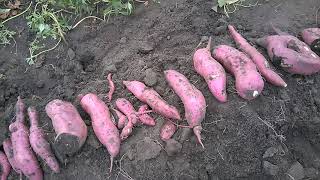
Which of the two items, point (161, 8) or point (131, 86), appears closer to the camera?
point (131, 86)

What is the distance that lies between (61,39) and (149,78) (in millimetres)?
1064

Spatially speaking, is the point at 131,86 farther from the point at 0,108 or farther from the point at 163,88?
the point at 0,108

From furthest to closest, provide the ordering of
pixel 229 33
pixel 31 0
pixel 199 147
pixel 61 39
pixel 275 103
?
pixel 31 0, pixel 61 39, pixel 229 33, pixel 275 103, pixel 199 147

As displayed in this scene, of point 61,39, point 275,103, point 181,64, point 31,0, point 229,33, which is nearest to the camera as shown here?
point 275,103

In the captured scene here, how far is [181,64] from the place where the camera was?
3.10m

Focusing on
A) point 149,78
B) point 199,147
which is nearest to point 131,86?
point 149,78

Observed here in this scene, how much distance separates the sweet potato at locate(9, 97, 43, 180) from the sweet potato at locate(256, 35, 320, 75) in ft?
6.18

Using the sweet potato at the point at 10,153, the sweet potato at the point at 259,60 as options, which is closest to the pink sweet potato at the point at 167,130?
the sweet potato at the point at 259,60

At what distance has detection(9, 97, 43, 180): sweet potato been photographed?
2.77 metres

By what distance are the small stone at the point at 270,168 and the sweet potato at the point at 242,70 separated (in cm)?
46

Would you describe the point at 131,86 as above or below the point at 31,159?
above

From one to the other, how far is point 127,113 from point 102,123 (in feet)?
0.61

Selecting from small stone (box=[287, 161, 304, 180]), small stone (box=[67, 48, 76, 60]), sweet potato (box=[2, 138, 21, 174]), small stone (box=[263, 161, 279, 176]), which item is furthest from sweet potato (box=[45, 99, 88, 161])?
small stone (box=[287, 161, 304, 180])

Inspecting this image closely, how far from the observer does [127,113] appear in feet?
9.34
